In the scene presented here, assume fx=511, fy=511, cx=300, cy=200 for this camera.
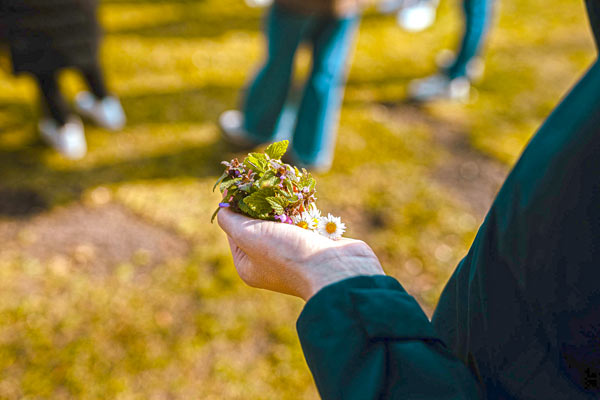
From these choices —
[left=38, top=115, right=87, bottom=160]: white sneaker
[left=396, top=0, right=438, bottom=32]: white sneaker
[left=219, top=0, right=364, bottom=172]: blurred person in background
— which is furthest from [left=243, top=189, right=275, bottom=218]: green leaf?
[left=396, top=0, right=438, bottom=32]: white sneaker

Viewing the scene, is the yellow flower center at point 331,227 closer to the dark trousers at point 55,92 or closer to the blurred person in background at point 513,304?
the blurred person in background at point 513,304

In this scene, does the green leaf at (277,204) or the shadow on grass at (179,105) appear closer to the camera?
the green leaf at (277,204)

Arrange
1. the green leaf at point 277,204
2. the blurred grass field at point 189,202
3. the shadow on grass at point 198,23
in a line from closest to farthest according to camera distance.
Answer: the green leaf at point 277,204 → the blurred grass field at point 189,202 → the shadow on grass at point 198,23


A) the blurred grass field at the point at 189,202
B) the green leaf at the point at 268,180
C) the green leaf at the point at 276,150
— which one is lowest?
the blurred grass field at the point at 189,202

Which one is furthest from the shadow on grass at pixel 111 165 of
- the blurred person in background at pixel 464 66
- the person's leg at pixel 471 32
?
the person's leg at pixel 471 32

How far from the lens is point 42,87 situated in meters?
3.48

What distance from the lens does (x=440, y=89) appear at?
4.84m

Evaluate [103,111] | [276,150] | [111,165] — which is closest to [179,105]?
[103,111]

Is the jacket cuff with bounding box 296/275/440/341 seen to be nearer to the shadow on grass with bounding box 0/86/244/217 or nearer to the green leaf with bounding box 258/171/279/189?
the green leaf with bounding box 258/171/279/189

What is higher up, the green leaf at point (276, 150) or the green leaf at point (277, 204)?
the green leaf at point (276, 150)

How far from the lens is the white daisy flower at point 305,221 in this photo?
3.96 feet

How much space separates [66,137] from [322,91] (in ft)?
5.96

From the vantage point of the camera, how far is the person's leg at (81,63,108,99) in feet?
12.0

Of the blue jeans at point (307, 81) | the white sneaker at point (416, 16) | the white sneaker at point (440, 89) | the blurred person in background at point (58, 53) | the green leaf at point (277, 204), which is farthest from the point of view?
the white sneaker at point (416, 16)
